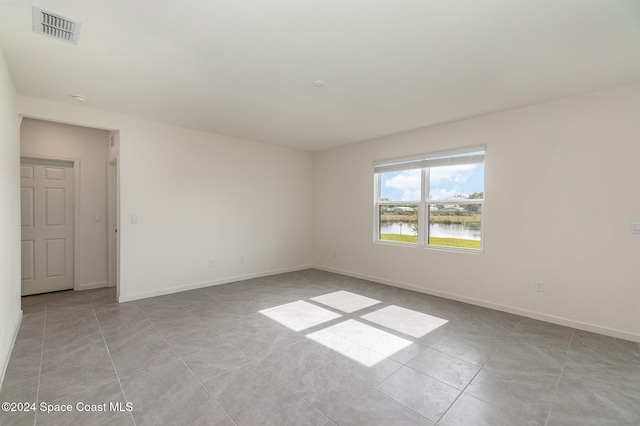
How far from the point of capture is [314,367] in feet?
7.72

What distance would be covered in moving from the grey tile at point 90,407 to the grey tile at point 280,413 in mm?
815

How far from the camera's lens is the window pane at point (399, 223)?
185 inches

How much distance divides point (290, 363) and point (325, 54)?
2604mm

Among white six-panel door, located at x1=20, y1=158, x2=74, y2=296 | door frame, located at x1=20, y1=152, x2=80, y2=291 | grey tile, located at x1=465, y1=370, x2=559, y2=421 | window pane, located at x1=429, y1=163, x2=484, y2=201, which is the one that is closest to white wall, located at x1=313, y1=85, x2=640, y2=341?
window pane, located at x1=429, y1=163, x2=484, y2=201

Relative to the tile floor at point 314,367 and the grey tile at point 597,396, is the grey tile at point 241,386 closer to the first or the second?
the tile floor at point 314,367

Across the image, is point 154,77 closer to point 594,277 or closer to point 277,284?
point 277,284

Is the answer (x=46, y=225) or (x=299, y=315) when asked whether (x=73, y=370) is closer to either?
(x=299, y=315)

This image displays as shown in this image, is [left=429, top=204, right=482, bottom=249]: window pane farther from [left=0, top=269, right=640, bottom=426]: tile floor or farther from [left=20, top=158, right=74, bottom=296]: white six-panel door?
[left=20, top=158, right=74, bottom=296]: white six-panel door

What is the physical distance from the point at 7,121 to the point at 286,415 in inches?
137

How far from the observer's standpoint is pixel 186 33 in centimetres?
211

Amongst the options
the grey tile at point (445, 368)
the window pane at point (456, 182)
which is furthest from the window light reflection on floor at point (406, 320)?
the window pane at point (456, 182)

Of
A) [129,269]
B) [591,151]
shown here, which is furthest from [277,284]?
[591,151]

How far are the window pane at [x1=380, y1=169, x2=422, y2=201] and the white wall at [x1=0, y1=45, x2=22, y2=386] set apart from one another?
4719 millimetres

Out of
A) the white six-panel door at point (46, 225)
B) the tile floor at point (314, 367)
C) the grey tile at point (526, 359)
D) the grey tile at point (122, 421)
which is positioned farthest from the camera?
the white six-panel door at point (46, 225)
